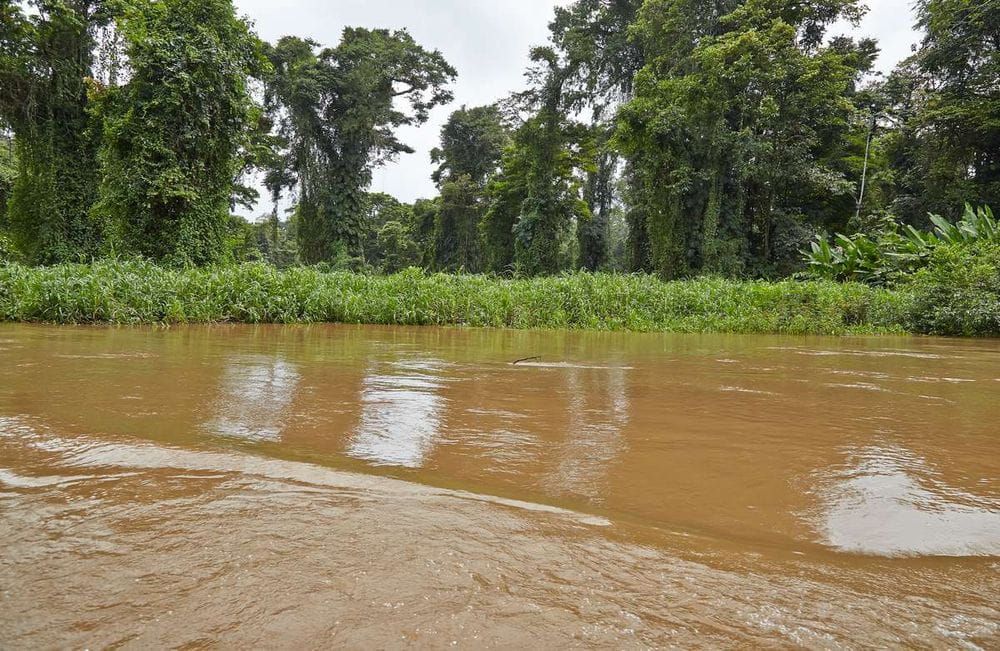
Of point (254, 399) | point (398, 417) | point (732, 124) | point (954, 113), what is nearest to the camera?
point (398, 417)

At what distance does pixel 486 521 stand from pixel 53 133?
21.6 m

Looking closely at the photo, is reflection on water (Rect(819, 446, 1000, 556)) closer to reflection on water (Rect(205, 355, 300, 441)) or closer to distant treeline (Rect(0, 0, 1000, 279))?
reflection on water (Rect(205, 355, 300, 441))

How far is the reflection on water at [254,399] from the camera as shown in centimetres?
184

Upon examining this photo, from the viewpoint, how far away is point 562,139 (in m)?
24.4

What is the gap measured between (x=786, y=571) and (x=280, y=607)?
31.9 inches

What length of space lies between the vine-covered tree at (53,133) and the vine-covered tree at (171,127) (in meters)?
4.96

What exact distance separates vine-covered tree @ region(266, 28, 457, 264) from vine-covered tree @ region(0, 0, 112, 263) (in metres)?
7.49

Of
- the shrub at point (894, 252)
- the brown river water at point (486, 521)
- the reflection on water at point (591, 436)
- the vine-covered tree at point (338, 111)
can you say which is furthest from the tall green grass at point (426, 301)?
the vine-covered tree at point (338, 111)

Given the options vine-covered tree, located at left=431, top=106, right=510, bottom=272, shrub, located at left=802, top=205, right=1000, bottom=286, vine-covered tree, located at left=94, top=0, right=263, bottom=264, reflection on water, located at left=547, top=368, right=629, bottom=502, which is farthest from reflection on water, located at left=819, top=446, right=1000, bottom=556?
vine-covered tree, located at left=431, top=106, right=510, bottom=272

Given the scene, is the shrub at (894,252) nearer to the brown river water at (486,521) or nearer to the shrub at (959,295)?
the shrub at (959,295)

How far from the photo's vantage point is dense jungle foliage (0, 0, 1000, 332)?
42.2 ft

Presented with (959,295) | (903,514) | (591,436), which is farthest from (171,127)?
(959,295)

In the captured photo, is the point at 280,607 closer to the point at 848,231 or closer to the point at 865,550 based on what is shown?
the point at 865,550

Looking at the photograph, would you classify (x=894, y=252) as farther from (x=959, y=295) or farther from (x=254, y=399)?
(x=254, y=399)
